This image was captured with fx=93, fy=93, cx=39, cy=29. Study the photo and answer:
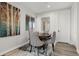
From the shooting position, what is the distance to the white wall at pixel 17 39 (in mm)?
3178

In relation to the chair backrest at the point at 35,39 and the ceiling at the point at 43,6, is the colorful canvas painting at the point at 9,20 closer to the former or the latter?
the ceiling at the point at 43,6

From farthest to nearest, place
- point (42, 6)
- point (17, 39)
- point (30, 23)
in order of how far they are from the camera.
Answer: point (17, 39), point (30, 23), point (42, 6)

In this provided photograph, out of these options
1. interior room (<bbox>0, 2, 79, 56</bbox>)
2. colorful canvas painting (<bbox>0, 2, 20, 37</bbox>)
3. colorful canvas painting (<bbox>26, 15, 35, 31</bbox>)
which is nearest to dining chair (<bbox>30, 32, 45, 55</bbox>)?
interior room (<bbox>0, 2, 79, 56</bbox>)

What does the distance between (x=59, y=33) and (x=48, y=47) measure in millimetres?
684

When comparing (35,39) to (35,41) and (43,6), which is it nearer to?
(35,41)

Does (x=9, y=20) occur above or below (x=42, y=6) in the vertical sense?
below

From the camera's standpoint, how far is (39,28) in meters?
3.38

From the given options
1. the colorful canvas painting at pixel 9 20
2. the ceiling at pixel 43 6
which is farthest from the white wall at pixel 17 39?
the ceiling at pixel 43 6

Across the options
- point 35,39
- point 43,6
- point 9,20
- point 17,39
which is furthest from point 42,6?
point 17,39

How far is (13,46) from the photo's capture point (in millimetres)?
3484

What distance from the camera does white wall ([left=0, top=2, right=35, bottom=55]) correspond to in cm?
318

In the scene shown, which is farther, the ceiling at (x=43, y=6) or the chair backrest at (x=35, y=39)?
the chair backrest at (x=35, y=39)

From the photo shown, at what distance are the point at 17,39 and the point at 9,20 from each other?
2.71 feet

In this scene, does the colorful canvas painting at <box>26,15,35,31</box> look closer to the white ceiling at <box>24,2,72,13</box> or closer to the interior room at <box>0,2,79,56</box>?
the interior room at <box>0,2,79,56</box>
